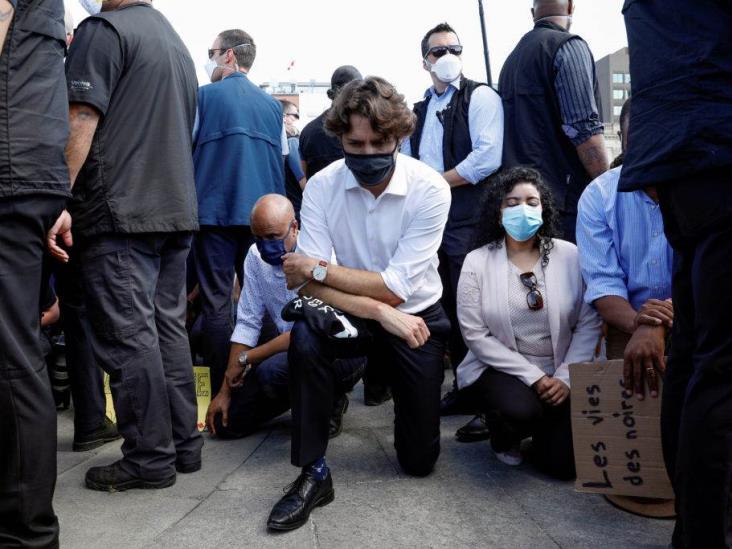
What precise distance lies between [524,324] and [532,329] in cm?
4

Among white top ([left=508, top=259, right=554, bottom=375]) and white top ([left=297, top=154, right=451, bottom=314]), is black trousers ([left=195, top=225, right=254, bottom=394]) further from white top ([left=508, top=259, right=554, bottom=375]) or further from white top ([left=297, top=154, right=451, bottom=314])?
white top ([left=508, top=259, right=554, bottom=375])

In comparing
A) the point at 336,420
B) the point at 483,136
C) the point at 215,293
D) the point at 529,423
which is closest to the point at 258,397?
the point at 336,420

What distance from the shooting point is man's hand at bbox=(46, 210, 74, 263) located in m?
2.48

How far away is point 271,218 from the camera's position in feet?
11.0

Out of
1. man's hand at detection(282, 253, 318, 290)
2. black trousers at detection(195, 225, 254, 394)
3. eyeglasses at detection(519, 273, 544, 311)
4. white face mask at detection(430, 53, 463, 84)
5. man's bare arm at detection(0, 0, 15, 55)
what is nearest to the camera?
man's bare arm at detection(0, 0, 15, 55)

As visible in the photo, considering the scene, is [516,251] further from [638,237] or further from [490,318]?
[638,237]

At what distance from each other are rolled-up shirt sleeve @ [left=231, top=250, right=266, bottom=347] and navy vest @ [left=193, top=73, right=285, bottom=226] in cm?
39

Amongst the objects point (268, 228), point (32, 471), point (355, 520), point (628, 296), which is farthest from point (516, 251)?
point (32, 471)

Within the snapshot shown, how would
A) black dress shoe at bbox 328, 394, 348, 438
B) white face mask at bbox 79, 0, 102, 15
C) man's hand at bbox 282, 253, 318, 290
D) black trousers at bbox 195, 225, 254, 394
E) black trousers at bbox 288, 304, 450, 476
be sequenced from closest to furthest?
black trousers at bbox 288, 304, 450, 476 < man's hand at bbox 282, 253, 318, 290 < white face mask at bbox 79, 0, 102, 15 < black dress shoe at bbox 328, 394, 348, 438 < black trousers at bbox 195, 225, 254, 394

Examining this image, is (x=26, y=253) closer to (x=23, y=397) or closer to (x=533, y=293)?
(x=23, y=397)

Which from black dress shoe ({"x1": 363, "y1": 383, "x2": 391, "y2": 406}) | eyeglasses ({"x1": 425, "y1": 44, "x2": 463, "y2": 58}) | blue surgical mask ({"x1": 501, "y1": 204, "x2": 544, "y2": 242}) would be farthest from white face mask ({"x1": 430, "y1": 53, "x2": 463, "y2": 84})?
black dress shoe ({"x1": 363, "y1": 383, "x2": 391, "y2": 406})

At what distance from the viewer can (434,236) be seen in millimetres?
2877

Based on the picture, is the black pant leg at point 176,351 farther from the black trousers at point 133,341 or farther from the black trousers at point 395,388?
the black trousers at point 395,388

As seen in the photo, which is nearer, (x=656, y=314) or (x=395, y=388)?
(x=656, y=314)
